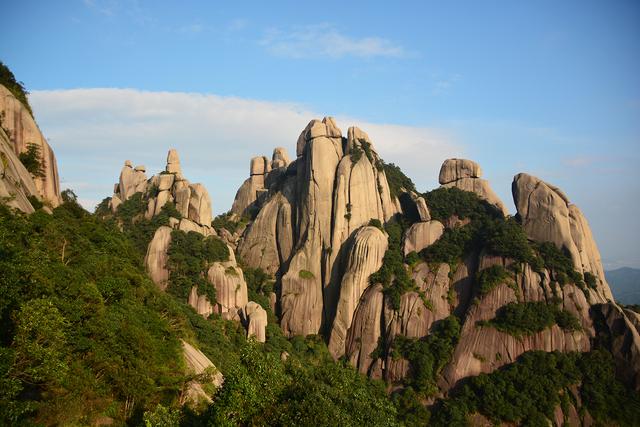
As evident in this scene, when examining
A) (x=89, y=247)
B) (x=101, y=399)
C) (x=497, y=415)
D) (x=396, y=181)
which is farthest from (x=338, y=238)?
(x=101, y=399)

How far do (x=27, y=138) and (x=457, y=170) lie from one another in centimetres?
3880

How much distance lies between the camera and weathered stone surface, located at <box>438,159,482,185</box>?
55.8 metres

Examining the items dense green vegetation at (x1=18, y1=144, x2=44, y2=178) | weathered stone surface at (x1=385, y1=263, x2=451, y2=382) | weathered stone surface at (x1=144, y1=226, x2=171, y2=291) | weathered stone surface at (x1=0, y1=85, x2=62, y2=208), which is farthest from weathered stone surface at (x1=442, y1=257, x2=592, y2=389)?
dense green vegetation at (x1=18, y1=144, x2=44, y2=178)

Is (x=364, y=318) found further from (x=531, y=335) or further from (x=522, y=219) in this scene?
(x=522, y=219)

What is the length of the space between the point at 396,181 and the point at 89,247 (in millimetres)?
36015

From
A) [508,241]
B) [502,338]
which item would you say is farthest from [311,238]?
[502,338]

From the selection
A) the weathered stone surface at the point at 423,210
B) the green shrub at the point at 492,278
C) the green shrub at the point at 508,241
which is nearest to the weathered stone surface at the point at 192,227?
the weathered stone surface at the point at 423,210

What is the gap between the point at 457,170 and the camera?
56531mm

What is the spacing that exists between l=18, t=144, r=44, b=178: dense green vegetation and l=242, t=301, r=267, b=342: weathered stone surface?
19.4m

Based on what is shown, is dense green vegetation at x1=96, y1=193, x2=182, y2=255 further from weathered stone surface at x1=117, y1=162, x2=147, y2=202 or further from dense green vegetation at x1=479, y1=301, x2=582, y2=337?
dense green vegetation at x1=479, y1=301, x2=582, y2=337

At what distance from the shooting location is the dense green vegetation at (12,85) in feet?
103

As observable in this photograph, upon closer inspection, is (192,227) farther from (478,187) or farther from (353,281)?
(478,187)

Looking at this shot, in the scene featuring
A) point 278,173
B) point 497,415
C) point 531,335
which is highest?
point 278,173

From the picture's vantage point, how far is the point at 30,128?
2934cm
